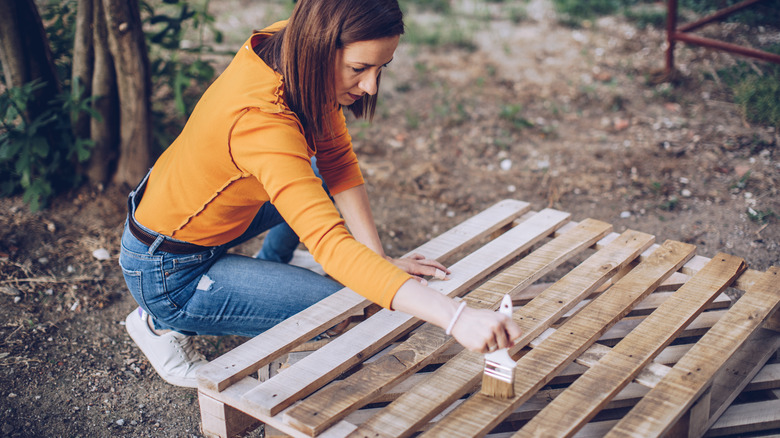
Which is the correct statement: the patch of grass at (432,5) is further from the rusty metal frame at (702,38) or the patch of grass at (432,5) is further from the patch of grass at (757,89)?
the patch of grass at (757,89)

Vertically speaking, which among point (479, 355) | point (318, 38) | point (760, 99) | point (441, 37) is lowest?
point (479, 355)

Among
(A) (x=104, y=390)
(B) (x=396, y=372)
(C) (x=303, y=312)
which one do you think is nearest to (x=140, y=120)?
(A) (x=104, y=390)

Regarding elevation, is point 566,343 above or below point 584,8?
below

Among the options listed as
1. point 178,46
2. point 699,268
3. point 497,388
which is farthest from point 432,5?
Result: point 497,388

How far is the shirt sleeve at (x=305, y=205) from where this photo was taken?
1554mm

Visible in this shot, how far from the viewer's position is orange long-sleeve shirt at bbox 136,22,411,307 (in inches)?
61.7

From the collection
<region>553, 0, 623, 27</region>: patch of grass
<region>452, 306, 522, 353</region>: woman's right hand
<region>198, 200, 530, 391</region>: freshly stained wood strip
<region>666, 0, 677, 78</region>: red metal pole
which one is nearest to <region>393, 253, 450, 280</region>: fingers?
<region>198, 200, 530, 391</region>: freshly stained wood strip

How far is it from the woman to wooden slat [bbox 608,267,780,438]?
0.46m

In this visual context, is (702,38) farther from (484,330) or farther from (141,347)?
(141,347)

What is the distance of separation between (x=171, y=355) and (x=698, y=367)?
5.90 ft

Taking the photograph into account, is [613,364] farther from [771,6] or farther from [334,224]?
[771,6]

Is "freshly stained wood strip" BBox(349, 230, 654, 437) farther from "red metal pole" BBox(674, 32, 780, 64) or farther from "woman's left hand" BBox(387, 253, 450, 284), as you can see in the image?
"red metal pole" BBox(674, 32, 780, 64)

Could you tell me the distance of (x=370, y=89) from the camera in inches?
67.2

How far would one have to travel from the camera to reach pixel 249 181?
1.78m
